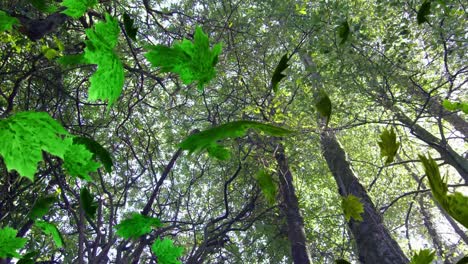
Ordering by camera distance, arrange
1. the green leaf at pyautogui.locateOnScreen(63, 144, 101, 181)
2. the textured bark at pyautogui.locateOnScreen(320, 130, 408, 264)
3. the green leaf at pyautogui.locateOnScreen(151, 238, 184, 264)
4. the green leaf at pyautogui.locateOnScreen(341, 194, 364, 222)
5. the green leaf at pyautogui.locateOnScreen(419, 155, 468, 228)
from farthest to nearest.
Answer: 1. the textured bark at pyautogui.locateOnScreen(320, 130, 408, 264)
2. the green leaf at pyautogui.locateOnScreen(341, 194, 364, 222)
3. the green leaf at pyautogui.locateOnScreen(151, 238, 184, 264)
4. the green leaf at pyautogui.locateOnScreen(63, 144, 101, 181)
5. the green leaf at pyautogui.locateOnScreen(419, 155, 468, 228)

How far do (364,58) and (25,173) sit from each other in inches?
221

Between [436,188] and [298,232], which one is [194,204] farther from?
[436,188]

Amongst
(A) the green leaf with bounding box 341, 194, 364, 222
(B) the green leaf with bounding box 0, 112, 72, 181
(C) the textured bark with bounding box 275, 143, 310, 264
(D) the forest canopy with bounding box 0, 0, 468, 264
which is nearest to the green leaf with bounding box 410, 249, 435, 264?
(D) the forest canopy with bounding box 0, 0, 468, 264

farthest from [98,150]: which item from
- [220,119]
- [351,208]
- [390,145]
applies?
[220,119]

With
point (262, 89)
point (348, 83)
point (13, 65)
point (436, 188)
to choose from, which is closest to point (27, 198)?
point (13, 65)

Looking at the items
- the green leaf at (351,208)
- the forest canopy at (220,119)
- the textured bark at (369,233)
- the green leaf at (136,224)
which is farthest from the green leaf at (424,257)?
the textured bark at (369,233)

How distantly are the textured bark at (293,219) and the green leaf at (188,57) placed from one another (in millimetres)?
5602

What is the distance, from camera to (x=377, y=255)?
508 centimetres

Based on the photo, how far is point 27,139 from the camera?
1.59 ft

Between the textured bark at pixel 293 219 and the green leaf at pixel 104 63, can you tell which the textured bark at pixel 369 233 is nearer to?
the textured bark at pixel 293 219

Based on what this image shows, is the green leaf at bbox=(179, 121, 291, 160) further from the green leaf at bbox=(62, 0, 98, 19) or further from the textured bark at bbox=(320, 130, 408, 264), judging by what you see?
the textured bark at bbox=(320, 130, 408, 264)

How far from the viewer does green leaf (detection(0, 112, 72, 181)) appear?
18.3 inches

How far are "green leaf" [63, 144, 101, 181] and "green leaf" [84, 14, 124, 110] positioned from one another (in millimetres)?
150

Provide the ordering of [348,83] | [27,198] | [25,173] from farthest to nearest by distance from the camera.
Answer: [348,83] < [27,198] < [25,173]
